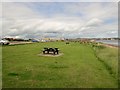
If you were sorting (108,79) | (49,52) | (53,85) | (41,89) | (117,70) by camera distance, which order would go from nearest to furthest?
1. (41,89)
2. (53,85)
3. (108,79)
4. (117,70)
5. (49,52)

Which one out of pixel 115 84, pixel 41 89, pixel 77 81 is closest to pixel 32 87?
pixel 41 89

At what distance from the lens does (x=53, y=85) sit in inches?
419

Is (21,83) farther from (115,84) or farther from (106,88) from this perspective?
(115,84)

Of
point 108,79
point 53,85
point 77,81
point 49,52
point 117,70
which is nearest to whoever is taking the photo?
point 53,85

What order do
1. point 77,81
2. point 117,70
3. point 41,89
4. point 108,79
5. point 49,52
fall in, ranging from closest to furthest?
1. point 41,89
2. point 77,81
3. point 108,79
4. point 117,70
5. point 49,52

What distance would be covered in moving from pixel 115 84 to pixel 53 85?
3.63m

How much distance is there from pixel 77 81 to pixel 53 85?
5.72 ft

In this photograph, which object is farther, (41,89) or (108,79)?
(108,79)

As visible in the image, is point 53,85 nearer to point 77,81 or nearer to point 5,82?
point 77,81

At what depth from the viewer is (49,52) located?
2819 cm

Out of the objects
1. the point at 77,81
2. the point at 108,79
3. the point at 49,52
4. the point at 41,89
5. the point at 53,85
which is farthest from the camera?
the point at 49,52

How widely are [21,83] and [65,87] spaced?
2.54 meters

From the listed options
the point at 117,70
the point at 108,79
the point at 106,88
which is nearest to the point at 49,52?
the point at 117,70

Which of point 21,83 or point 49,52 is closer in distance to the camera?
point 21,83
